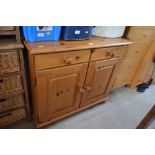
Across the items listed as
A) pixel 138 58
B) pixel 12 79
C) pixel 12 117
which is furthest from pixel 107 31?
pixel 12 117

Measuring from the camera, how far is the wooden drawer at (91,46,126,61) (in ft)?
3.67

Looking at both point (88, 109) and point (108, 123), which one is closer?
point (108, 123)

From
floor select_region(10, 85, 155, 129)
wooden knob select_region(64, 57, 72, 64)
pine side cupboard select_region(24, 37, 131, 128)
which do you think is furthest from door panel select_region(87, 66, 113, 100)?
wooden knob select_region(64, 57, 72, 64)

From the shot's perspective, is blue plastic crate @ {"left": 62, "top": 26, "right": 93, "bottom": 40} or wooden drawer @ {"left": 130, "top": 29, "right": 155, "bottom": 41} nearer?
blue plastic crate @ {"left": 62, "top": 26, "right": 93, "bottom": 40}

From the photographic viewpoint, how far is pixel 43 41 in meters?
0.96

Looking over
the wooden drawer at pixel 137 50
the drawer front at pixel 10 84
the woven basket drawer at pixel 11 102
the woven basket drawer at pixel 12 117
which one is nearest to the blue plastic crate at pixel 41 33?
the drawer front at pixel 10 84

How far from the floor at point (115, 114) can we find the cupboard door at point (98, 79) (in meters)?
0.16

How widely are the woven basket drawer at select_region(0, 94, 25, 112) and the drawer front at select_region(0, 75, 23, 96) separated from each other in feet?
0.25

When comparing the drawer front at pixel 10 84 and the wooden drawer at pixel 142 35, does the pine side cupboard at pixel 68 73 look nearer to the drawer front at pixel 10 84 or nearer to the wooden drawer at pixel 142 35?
the drawer front at pixel 10 84

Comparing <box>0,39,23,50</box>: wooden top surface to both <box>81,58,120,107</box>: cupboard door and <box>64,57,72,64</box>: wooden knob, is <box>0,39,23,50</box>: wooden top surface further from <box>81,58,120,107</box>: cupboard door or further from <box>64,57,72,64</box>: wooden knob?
<box>81,58,120,107</box>: cupboard door
